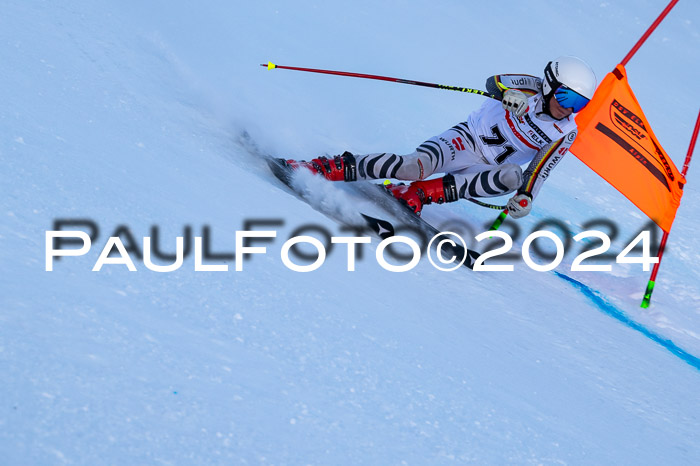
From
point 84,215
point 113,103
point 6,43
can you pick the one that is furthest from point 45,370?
point 6,43

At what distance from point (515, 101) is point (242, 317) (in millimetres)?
2034

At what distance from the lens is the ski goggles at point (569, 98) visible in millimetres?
3420

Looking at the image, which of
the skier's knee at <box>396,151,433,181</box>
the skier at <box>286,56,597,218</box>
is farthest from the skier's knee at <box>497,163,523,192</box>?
the skier's knee at <box>396,151,433,181</box>

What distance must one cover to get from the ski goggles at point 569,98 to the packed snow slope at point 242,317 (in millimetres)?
810

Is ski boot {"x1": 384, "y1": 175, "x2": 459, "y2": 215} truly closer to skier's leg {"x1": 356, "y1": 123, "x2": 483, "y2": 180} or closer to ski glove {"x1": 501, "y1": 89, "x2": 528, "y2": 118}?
skier's leg {"x1": 356, "y1": 123, "x2": 483, "y2": 180}

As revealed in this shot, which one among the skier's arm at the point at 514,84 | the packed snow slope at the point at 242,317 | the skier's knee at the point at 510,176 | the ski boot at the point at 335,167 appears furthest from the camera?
the skier's arm at the point at 514,84

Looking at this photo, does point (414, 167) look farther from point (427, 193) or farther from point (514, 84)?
point (514, 84)

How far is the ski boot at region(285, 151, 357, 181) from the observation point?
11.0 feet

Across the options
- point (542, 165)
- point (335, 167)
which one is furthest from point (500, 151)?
point (335, 167)

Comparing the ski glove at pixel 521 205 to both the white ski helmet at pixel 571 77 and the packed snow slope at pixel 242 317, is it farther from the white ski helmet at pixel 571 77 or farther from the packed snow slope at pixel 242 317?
the white ski helmet at pixel 571 77

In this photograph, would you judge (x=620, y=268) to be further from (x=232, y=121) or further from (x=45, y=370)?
(x=45, y=370)

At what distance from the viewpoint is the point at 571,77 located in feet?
11.2

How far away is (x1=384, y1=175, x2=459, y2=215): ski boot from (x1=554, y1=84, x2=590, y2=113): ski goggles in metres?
0.61

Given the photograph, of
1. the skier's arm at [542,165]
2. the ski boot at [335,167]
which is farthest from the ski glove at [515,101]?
the ski boot at [335,167]
